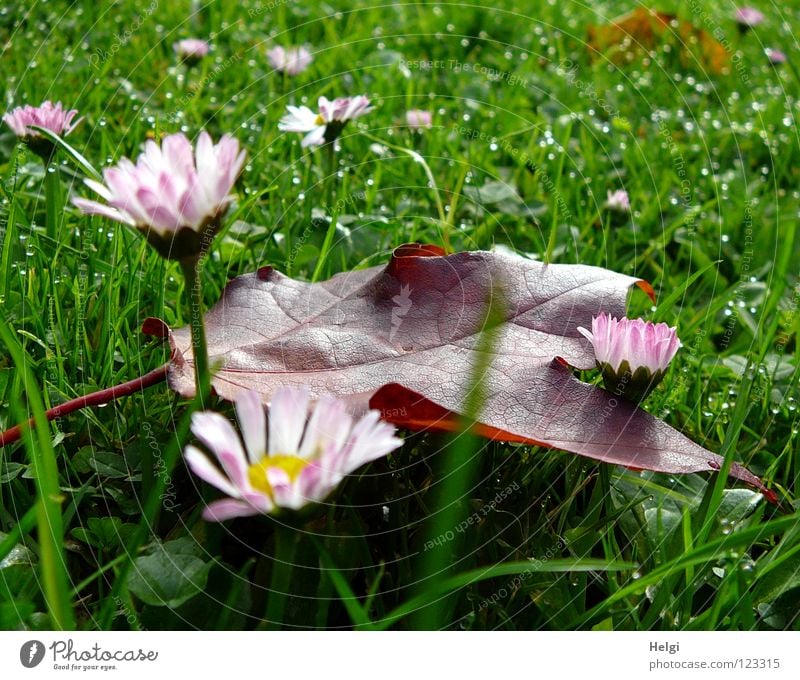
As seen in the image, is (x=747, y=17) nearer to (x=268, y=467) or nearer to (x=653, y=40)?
(x=653, y=40)

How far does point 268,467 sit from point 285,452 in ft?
0.03

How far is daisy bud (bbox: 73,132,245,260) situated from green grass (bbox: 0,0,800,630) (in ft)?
0.33

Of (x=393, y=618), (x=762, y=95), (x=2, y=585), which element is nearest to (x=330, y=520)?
(x=393, y=618)

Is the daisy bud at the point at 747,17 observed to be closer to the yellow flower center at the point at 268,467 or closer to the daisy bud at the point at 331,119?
the daisy bud at the point at 331,119

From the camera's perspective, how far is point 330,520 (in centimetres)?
47

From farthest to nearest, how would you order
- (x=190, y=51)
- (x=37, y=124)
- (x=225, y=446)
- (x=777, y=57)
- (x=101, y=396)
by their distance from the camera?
(x=777, y=57), (x=190, y=51), (x=37, y=124), (x=101, y=396), (x=225, y=446)

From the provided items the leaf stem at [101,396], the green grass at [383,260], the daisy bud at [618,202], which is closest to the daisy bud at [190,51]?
the green grass at [383,260]

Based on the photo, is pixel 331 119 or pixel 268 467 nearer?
pixel 268 467

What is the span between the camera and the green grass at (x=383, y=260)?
0.46 meters

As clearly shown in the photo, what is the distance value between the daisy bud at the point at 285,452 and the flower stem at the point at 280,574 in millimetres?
34

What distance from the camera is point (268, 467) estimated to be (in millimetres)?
393

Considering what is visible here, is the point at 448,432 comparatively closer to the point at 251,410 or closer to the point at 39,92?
the point at 251,410

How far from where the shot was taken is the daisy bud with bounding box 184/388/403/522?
0.37m

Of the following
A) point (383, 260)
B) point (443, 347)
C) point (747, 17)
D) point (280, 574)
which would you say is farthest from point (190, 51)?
point (747, 17)
